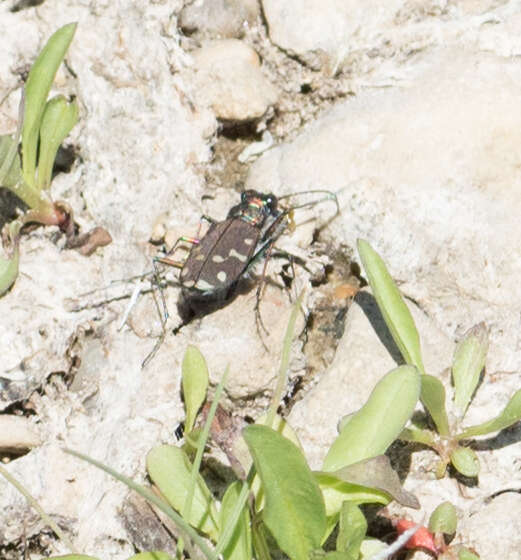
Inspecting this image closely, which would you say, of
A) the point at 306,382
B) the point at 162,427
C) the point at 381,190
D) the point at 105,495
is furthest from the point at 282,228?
the point at 105,495

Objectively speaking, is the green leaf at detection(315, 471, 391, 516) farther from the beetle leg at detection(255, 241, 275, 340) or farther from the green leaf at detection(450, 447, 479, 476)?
the beetle leg at detection(255, 241, 275, 340)

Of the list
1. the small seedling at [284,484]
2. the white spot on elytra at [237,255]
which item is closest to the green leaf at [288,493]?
the small seedling at [284,484]

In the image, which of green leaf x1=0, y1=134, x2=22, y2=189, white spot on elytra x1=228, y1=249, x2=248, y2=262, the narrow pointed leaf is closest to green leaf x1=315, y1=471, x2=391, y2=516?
white spot on elytra x1=228, y1=249, x2=248, y2=262

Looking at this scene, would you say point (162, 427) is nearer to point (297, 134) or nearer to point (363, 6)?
point (297, 134)

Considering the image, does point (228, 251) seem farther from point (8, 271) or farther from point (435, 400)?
point (435, 400)

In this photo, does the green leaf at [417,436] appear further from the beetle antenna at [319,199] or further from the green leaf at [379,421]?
the beetle antenna at [319,199]
